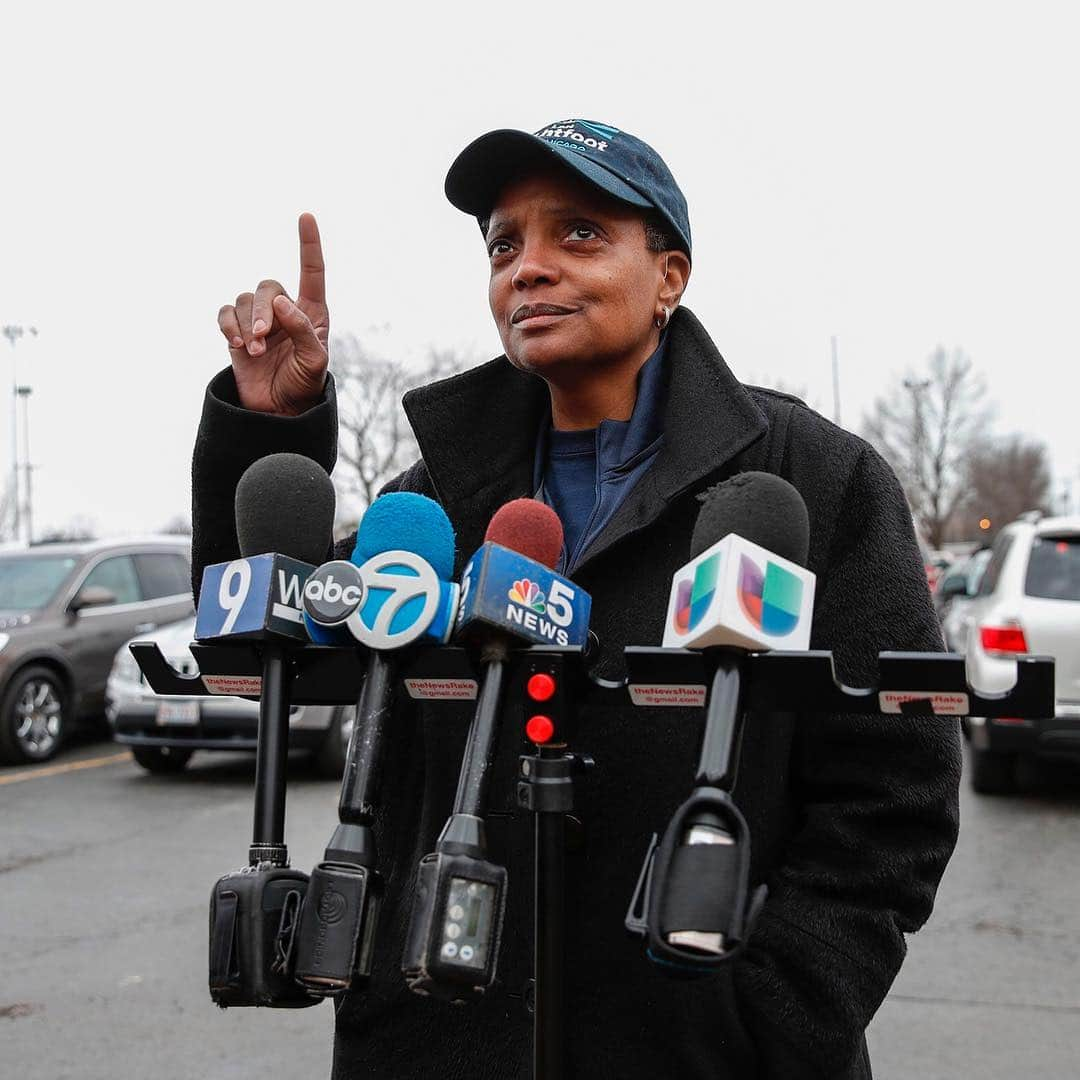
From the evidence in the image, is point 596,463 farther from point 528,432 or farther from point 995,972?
point 995,972

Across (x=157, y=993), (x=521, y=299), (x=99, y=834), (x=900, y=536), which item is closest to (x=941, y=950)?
(x=157, y=993)

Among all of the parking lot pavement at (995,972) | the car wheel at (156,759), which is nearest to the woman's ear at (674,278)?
the parking lot pavement at (995,972)

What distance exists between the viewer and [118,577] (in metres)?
11.1

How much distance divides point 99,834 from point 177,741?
62.2 inches

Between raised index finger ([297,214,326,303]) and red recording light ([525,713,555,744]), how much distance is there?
0.88 metres

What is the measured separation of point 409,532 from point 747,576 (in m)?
0.41

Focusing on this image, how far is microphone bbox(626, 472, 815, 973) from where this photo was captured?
3.84ft

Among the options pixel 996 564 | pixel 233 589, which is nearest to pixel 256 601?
pixel 233 589

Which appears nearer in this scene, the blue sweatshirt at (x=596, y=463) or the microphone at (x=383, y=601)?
the microphone at (x=383, y=601)

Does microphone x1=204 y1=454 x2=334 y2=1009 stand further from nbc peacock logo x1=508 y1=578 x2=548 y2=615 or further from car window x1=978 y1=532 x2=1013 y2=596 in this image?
car window x1=978 y1=532 x2=1013 y2=596

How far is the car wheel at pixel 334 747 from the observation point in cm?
866

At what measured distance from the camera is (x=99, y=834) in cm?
732

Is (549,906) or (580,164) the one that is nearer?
(549,906)

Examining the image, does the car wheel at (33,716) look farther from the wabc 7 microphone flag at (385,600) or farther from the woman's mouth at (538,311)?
the wabc 7 microphone flag at (385,600)
